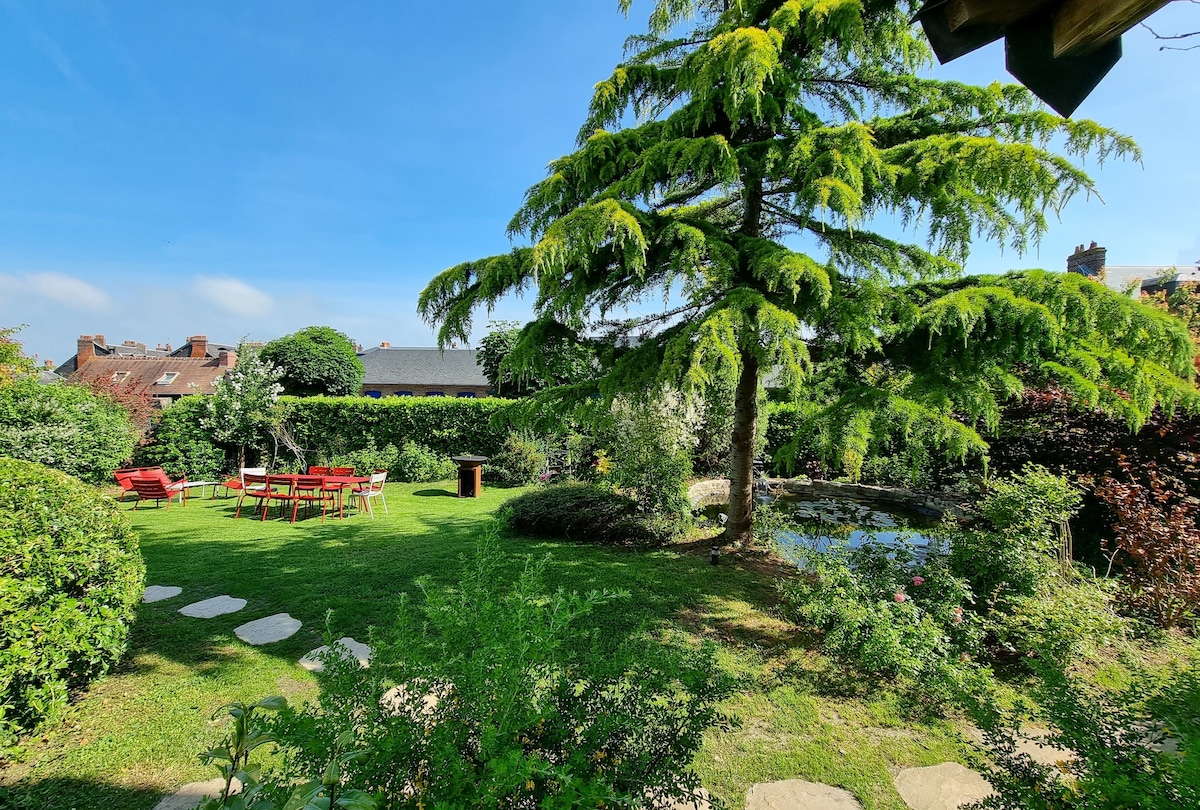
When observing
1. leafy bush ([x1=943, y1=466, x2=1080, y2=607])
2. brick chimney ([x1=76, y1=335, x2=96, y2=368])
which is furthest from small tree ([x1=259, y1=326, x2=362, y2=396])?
brick chimney ([x1=76, y1=335, x2=96, y2=368])

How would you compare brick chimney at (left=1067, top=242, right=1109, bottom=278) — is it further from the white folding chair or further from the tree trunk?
the white folding chair

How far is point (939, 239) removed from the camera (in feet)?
14.4

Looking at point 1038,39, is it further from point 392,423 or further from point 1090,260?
point 1090,260

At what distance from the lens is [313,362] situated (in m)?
18.3

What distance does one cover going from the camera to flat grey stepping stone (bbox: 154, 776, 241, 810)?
2252mm

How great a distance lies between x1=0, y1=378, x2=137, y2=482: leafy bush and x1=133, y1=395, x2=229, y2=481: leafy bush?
0.96 metres

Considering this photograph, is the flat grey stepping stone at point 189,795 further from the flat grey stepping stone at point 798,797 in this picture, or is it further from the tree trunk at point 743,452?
the tree trunk at point 743,452

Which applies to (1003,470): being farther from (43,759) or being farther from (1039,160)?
(43,759)

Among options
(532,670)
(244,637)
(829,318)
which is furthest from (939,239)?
(244,637)

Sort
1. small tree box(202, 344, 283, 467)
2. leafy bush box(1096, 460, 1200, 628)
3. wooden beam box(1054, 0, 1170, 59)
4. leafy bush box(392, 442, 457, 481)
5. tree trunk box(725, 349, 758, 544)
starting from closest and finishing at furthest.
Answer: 1. wooden beam box(1054, 0, 1170, 59)
2. leafy bush box(1096, 460, 1200, 628)
3. tree trunk box(725, 349, 758, 544)
4. small tree box(202, 344, 283, 467)
5. leafy bush box(392, 442, 457, 481)

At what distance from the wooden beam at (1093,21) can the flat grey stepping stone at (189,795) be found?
4.11 m

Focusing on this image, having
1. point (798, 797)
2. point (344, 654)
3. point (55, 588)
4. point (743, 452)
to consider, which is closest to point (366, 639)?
point (344, 654)

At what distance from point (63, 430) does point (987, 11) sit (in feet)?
47.5

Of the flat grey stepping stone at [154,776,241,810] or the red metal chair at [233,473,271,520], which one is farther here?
the red metal chair at [233,473,271,520]
